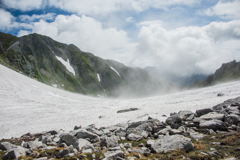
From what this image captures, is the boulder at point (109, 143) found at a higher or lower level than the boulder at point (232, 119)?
lower

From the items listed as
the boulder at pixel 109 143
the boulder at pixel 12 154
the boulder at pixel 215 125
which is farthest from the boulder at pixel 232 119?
the boulder at pixel 12 154

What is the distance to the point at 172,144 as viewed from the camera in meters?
11.1

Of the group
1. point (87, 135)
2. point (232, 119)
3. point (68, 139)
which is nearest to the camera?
point (68, 139)

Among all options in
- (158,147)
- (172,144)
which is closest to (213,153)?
(172,144)

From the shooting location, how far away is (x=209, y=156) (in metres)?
8.57

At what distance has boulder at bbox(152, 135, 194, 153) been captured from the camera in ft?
33.4

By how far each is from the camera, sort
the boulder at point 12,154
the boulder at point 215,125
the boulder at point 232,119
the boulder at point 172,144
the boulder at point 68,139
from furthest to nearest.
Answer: the boulder at point 232,119, the boulder at point 68,139, the boulder at point 215,125, the boulder at point 172,144, the boulder at point 12,154

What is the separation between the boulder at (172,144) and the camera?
10195 mm

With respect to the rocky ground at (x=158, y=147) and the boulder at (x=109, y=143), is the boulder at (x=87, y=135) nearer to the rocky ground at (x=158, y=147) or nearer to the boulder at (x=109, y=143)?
the rocky ground at (x=158, y=147)

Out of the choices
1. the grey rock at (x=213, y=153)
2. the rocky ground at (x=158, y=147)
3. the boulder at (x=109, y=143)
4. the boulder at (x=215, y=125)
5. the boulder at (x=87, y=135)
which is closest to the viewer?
the grey rock at (x=213, y=153)

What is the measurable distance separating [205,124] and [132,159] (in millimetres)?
9709

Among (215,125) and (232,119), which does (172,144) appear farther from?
(232,119)

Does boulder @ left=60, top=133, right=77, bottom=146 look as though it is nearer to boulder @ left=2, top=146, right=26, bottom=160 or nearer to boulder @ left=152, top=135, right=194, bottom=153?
boulder @ left=2, top=146, right=26, bottom=160

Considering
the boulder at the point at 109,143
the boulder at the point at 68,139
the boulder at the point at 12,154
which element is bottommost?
the boulder at the point at 109,143
